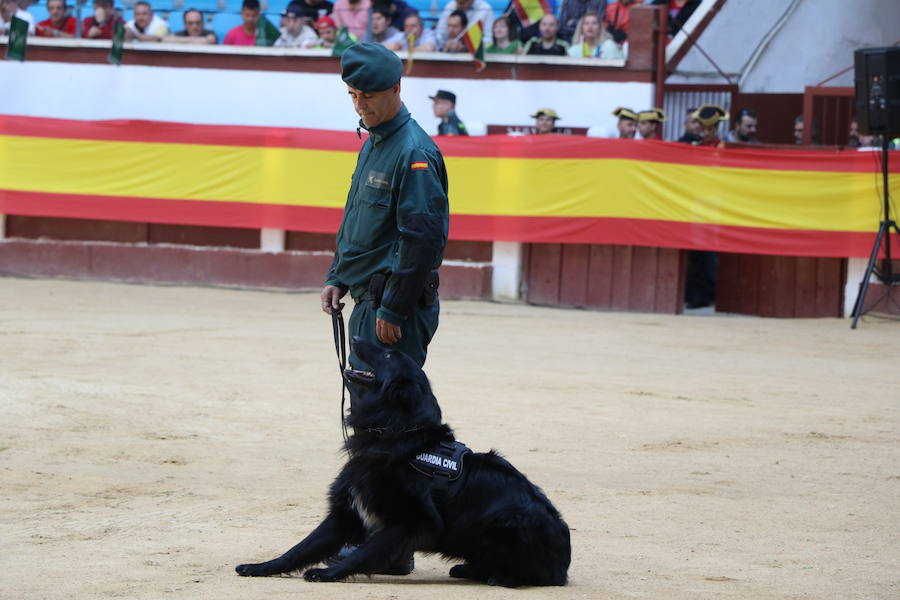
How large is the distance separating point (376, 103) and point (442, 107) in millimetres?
10047

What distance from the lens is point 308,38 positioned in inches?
645

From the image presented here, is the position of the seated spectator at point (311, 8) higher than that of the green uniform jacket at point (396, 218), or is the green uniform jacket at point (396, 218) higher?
the seated spectator at point (311, 8)

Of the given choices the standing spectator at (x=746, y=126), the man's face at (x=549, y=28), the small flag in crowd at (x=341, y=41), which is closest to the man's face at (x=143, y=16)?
the small flag in crowd at (x=341, y=41)

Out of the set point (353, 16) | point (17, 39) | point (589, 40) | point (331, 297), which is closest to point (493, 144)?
point (589, 40)

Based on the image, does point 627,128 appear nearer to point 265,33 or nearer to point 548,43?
point 548,43

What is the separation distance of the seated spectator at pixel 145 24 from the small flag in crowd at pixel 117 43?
1.28 ft

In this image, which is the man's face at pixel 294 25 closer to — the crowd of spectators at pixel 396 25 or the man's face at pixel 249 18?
the crowd of spectators at pixel 396 25

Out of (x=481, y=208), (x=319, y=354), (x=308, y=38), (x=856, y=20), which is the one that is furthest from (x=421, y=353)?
(x=856, y=20)

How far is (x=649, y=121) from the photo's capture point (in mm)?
14492

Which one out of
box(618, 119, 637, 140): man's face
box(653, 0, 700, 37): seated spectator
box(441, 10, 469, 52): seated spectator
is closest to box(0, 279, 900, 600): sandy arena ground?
box(618, 119, 637, 140): man's face

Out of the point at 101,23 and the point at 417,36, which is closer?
the point at 417,36

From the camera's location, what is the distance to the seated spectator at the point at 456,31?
15.9 meters

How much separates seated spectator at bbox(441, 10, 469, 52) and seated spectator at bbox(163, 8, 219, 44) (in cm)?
293

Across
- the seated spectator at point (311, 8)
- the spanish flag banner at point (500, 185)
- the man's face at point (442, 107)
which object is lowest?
the spanish flag banner at point (500, 185)
